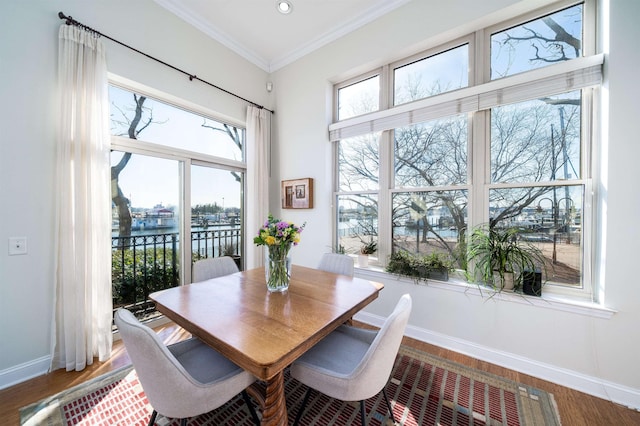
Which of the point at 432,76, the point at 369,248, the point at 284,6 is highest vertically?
the point at 284,6

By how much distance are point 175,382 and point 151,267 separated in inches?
85.5

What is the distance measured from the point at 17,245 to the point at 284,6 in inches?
121

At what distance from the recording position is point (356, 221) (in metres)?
2.97

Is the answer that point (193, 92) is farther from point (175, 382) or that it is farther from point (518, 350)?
point (518, 350)

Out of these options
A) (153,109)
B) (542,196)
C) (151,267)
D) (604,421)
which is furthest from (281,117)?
(604,421)

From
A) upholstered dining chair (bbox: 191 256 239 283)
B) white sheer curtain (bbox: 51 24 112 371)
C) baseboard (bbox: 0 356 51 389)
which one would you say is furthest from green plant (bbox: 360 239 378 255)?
baseboard (bbox: 0 356 51 389)

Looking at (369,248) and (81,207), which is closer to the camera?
(81,207)

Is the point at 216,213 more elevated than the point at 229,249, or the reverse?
the point at 216,213

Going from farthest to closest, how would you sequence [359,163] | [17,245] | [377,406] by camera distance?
[359,163] < [17,245] < [377,406]

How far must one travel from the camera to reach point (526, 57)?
204 cm

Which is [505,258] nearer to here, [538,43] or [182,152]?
[538,43]

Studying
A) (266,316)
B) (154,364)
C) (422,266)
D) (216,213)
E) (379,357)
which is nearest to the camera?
(154,364)

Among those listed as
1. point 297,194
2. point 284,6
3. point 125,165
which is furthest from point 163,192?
point 284,6

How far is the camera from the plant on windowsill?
2.30 metres
